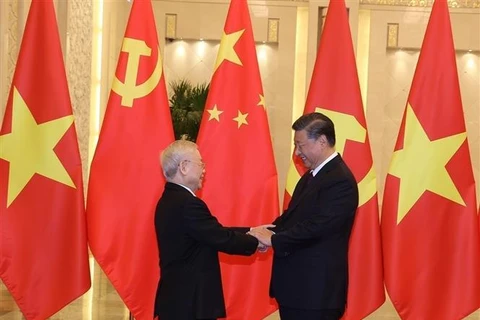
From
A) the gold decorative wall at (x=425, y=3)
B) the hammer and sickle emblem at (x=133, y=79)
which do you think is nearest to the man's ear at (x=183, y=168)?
the hammer and sickle emblem at (x=133, y=79)

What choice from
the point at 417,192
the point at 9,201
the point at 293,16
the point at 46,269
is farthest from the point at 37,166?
the point at 293,16

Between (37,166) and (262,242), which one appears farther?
(37,166)

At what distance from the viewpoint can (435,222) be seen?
513cm

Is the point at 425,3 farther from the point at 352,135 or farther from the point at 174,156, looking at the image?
the point at 174,156

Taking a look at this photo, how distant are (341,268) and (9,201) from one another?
213 cm

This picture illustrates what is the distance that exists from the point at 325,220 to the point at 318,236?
0.09m

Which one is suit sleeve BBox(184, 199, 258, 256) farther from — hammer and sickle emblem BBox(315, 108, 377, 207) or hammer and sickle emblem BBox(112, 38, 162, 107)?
hammer and sickle emblem BBox(112, 38, 162, 107)

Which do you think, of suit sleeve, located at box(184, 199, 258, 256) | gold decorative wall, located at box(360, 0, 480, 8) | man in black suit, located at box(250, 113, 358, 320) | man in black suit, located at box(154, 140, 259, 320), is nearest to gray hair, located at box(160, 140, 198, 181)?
man in black suit, located at box(154, 140, 259, 320)

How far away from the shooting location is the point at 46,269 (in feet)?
16.7

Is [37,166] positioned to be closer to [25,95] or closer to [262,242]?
[25,95]

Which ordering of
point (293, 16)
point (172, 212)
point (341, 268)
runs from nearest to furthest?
point (172, 212) → point (341, 268) → point (293, 16)

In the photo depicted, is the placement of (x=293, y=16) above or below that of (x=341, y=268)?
above

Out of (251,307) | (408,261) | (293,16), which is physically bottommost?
(251,307)

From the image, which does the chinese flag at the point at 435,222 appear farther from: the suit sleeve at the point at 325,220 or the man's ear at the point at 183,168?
the man's ear at the point at 183,168
